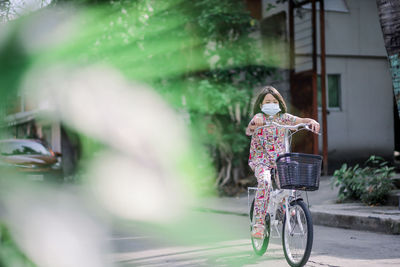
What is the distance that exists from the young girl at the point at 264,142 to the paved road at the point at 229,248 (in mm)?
510

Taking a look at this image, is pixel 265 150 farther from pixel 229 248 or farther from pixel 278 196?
pixel 229 248

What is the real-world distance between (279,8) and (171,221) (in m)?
8.44

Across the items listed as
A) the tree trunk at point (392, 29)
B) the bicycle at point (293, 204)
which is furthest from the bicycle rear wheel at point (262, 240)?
the tree trunk at point (392, 29)

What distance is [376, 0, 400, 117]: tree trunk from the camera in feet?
21.5

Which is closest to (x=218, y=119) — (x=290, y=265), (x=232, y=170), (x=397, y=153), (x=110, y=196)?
(x=232, y=170)

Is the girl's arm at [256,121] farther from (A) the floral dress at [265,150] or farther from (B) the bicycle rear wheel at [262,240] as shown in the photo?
(B) the bicycle rear wheel at [262,240]

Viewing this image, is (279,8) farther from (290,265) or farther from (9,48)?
(9,48)

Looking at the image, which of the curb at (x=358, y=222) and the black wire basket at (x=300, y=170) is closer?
the black wire basket at (x=300, y=170)

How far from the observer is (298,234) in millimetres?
4418

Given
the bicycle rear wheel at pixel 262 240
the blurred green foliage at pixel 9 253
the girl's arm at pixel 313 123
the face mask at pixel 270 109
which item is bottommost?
the bicycle rear wheel at pixel 262 240

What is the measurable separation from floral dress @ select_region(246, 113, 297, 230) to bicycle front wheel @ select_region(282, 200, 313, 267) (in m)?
0.34

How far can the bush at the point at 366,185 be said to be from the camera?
29.5 ft

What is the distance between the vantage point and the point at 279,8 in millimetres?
15281

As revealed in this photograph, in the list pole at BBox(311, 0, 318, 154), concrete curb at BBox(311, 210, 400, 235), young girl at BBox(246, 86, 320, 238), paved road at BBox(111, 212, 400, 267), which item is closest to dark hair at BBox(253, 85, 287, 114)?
young girl at BBox(246, 86, 320, 238)
